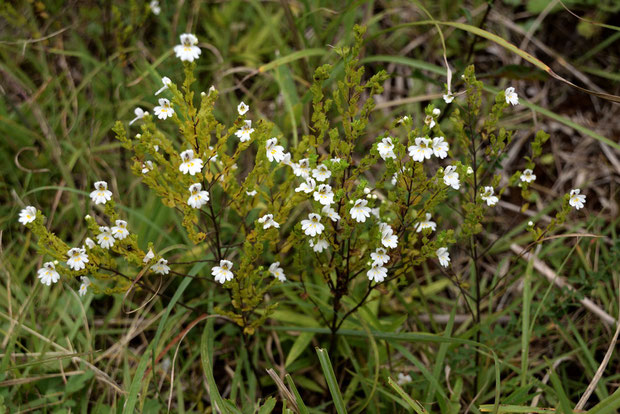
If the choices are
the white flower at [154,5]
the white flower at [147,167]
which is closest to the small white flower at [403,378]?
the white flower at [147,167]

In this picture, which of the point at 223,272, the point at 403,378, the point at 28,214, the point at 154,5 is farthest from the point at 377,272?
the point at 154,5

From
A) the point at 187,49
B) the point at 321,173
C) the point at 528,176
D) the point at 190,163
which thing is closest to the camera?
the point at 187,49

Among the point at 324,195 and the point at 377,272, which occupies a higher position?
the point at 324,195

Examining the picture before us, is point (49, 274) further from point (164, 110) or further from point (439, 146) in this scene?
point (439, 146)

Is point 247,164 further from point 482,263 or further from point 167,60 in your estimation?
point 482,263

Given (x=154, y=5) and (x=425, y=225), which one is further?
(x=154, y=5)

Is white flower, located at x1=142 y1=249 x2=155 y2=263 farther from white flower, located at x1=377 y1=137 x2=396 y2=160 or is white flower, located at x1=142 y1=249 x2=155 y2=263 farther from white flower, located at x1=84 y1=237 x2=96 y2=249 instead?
white flower, located at x1=377 y1=137 x2=396 y2=160

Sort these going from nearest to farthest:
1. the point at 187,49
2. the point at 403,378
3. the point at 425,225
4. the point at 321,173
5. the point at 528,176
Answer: the point at 187,49 → the point at 321,173 → the point at 425,225 → the point at 528,176 → the point at 403,378

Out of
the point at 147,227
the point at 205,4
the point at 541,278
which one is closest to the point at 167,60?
the point at 205,4

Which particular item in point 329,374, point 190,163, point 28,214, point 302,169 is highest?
point 302,169
